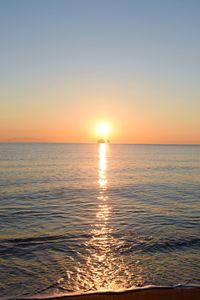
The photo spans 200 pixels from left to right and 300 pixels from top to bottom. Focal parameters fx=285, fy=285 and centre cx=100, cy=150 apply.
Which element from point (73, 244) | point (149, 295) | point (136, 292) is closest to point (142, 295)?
point (149, 295)

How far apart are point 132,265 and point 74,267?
97.4 inches

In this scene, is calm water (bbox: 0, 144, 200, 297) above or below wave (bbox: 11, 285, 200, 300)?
above

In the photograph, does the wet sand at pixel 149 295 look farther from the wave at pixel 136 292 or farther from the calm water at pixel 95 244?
the calm water at pixel 95 244

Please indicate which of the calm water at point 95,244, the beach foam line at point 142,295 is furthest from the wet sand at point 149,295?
the calm water at point 95,244

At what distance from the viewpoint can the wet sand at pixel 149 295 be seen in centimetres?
888

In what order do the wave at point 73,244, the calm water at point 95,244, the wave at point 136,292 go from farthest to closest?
1. the wave at point 73,244
2. the calm water at point 95,244
3. the wave at point 136,292

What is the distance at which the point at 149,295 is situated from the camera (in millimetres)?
9078

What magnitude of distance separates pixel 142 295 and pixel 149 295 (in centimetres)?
22

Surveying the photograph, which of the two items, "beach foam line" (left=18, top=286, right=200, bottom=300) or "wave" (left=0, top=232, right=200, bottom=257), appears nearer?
"beach foam line" (left=18, top=286, right=200, bottom=300)

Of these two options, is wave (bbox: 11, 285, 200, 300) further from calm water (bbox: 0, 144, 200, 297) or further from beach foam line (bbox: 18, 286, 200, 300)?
calm water (bbox: 0, 144, 200, 297)

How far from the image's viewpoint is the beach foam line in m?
8.91

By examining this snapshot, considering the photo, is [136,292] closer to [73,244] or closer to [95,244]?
[95,244]

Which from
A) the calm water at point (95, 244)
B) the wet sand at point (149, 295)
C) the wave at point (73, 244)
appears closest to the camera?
the wet sand at point (149, 295)

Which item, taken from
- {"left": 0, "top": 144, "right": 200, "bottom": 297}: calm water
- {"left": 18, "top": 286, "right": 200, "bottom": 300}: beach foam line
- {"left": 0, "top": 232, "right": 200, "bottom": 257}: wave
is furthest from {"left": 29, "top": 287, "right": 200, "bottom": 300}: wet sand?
{"left": 0, "top": 232, "right": 200, "bottom": 257}: wave
